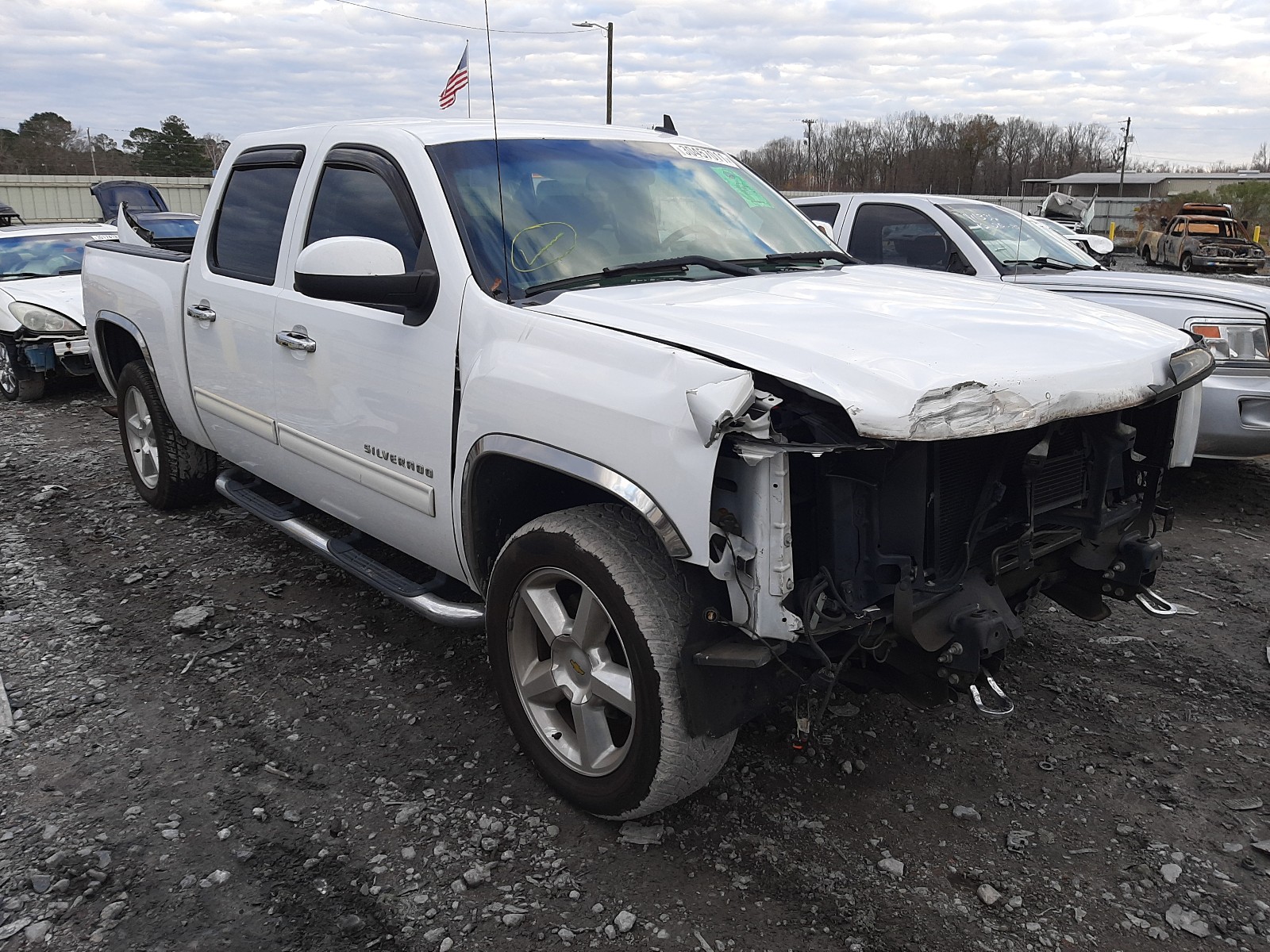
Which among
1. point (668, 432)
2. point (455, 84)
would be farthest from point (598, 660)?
point (455, 84)

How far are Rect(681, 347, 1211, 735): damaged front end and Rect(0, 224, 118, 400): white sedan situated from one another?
27.5 feet

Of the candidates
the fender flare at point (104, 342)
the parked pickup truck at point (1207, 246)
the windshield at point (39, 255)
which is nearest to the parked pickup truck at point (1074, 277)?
the fender flare at point (104, 342)

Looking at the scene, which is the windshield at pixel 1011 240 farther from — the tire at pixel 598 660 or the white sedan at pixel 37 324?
the white sedan at pixel 37 324

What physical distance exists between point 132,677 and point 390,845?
163cm

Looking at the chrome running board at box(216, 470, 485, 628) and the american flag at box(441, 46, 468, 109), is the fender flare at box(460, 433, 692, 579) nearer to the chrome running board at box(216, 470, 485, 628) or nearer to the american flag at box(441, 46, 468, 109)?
the chrome running board at box(216, 470, 485, 628)

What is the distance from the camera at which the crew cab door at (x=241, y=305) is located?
13.1 feet

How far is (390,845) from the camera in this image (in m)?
2.74

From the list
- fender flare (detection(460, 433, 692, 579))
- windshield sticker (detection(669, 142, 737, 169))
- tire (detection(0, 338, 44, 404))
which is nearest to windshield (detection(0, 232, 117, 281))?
tire (detection(0, 338, 44, 404))

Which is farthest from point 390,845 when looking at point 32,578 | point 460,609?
point 32,578

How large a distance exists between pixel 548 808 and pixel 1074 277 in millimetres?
5325

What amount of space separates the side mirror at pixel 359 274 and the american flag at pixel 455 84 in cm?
212

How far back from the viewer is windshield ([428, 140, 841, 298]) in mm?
3107

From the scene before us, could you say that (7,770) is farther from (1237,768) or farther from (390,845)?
(1237,768)

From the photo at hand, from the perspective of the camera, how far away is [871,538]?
93.3 inches
